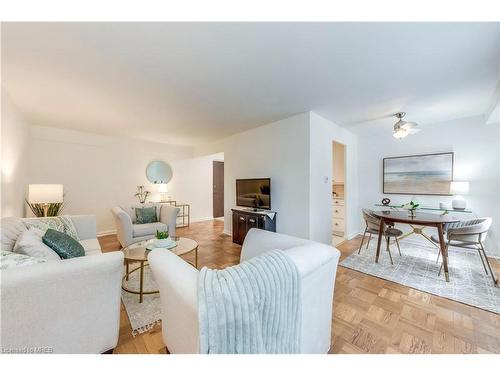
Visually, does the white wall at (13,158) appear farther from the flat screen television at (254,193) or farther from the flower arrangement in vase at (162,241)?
the flat screen television at (254,193)

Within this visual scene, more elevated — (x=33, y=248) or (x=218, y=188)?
(x=218, y=188)

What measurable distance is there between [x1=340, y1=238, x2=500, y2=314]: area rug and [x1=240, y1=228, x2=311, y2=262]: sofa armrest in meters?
1.85

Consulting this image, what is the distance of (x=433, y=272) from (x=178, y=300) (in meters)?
3.27

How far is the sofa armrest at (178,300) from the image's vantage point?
873 mm

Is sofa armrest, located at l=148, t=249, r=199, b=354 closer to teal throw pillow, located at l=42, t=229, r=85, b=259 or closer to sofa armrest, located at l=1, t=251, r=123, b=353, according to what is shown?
sofa armrest, located at l=1, t=251, r=123, b=353

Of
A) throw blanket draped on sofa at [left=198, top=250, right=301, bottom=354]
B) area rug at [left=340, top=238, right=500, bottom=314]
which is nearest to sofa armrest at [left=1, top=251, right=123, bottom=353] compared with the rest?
throw blanket draped on sofa at [left=198, top=250, right=301, bottom=354]

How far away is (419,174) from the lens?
12.3ft

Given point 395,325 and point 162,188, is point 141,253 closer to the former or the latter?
point 395,325

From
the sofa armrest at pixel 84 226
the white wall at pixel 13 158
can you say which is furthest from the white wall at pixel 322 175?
the white wall at pixel 13 158

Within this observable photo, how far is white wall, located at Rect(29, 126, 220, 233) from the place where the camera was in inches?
151

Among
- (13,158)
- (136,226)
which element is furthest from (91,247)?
(13,158)

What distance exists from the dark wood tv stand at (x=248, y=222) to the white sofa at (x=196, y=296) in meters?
1.99
